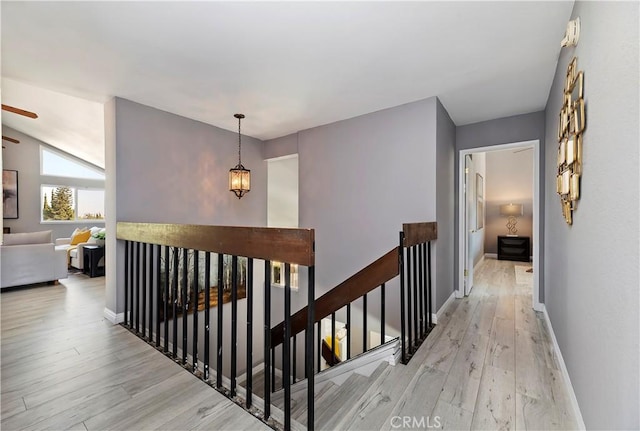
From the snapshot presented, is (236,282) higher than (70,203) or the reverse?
the reverse

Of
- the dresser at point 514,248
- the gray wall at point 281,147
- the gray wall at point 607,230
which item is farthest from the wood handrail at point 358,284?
the dresser at point 514,248

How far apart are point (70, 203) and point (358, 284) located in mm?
8903

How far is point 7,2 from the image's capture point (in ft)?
5.60

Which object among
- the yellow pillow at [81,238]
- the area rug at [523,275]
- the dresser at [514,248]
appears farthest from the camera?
the dresser at [514,248]

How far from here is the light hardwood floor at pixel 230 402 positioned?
1.56m

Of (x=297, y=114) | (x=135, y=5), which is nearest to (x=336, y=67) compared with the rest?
(x=297, y=114)

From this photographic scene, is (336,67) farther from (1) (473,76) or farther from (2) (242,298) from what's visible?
(2) (242,298)

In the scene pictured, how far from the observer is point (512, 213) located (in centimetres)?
708

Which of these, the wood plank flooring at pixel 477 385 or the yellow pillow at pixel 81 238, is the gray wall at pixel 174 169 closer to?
the wood plank flooring at pixel 477 385

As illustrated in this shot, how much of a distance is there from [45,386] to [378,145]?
351cm

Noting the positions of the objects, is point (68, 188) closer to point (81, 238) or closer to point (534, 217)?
point (81, 238)

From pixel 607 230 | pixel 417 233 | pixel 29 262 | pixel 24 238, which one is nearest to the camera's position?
pixel 607 230

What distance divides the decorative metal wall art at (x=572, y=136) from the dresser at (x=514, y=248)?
565 centimetres

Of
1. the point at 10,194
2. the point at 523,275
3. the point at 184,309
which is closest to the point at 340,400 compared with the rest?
the point at 184,309
